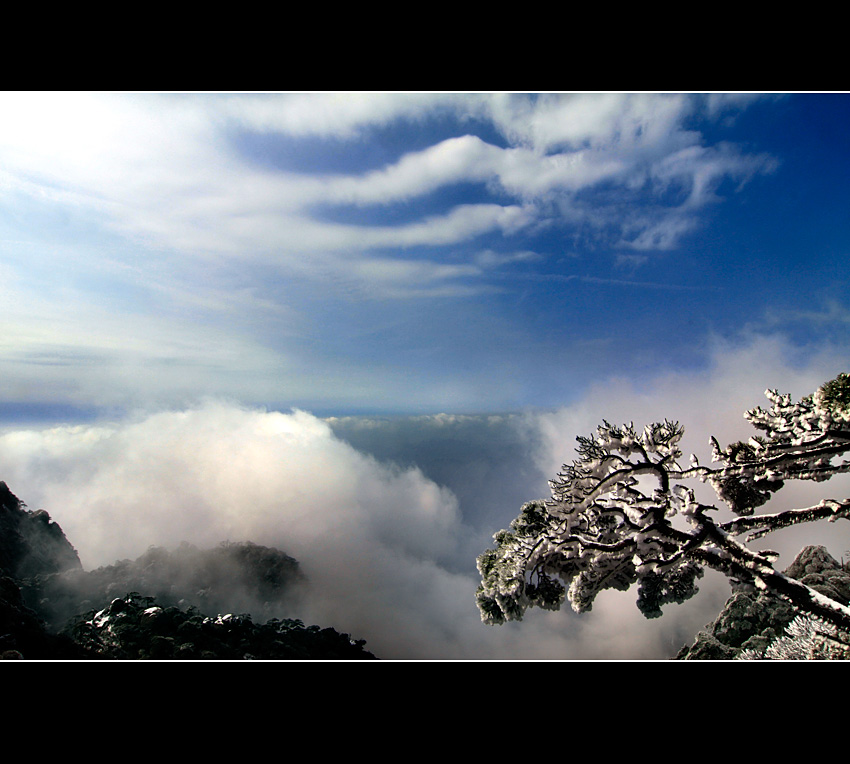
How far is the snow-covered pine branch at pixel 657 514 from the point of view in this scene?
6664 millimetres

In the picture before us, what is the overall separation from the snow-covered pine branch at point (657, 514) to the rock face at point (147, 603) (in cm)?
1207

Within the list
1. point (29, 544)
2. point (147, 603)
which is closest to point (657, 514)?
point (147, 603)

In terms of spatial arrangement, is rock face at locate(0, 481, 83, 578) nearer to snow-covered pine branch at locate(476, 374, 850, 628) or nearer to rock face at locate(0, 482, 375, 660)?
rock face at locate(0, 482, 375, 660)

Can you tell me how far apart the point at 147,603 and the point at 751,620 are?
2311cm

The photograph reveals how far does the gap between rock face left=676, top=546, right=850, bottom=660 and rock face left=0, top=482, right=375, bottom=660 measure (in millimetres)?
13177

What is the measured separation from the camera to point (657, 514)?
6789mm

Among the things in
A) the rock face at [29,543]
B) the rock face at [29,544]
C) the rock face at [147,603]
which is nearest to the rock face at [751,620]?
the rock face at [147,603]
